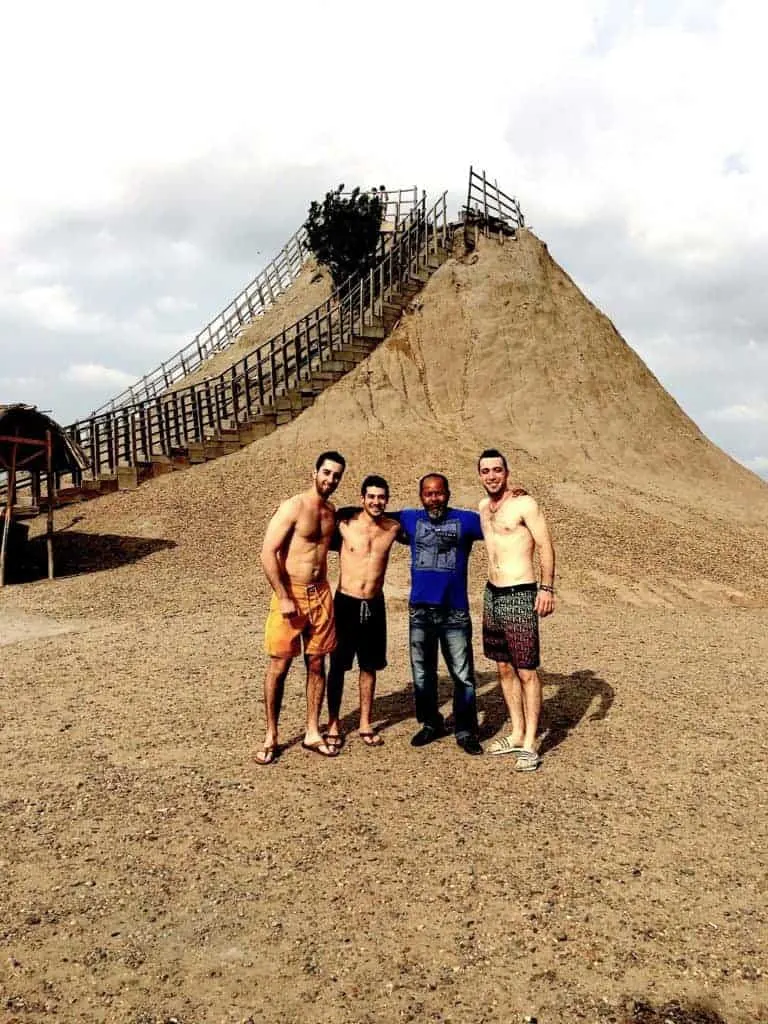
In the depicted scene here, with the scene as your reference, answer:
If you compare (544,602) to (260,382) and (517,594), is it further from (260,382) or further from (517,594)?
(260,382)

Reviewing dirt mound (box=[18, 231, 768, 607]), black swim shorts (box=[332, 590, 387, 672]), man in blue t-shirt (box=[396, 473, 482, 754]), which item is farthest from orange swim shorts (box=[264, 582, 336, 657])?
dirt mound (box=[18, 231, 768, 607])

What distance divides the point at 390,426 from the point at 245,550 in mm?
6572

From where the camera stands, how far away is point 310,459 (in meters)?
16.7

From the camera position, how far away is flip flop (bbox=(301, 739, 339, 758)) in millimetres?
5012

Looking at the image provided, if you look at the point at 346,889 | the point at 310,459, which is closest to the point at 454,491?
the point at 310,459

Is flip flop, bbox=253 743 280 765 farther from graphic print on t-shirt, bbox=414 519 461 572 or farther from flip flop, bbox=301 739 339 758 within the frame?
graphic print on t-shirt, bbox=414 519 461 572

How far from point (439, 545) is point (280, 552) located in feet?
3.49

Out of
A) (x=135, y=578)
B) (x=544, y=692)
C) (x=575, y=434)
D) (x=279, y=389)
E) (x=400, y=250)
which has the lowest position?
(x=544, y=692)

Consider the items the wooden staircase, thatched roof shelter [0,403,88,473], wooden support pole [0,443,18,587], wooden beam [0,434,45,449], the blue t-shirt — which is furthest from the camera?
the wooden staircase

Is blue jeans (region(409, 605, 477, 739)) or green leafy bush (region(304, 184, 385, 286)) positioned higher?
green leafy bush (region(304, 184, 385, 286))

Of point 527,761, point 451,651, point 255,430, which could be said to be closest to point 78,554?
point 255,430

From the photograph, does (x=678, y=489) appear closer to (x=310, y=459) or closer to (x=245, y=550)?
(x=310, y=459)

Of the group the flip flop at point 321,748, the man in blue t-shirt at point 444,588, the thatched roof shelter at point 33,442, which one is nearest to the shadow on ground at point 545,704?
the flip flop at point 321,748

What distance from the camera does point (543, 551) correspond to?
477 cm
